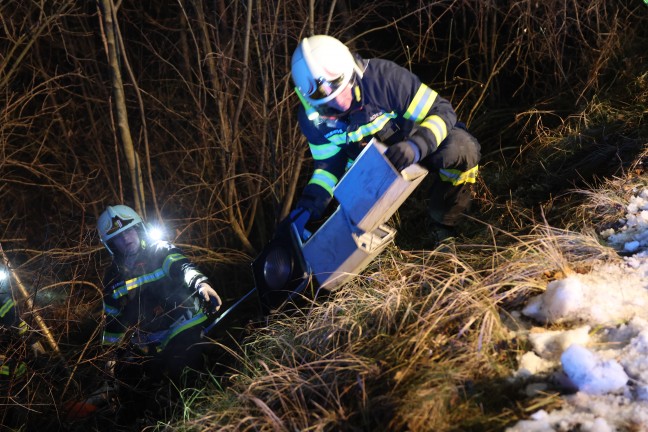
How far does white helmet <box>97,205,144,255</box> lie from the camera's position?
4531mm

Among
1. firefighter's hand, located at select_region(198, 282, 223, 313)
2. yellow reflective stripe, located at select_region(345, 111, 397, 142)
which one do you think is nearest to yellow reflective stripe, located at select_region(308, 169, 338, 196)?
yellow reflective stripe, located at select_region(345, 111, 397, 142)

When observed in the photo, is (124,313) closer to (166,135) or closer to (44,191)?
(166,135)

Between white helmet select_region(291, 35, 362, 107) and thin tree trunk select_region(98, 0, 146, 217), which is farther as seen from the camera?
thin tree trunk select_region(98, 0, 146, 217)

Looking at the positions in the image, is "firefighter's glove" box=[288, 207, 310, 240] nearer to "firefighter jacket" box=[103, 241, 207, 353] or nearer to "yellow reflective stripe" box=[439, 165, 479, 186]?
"yellow reflective stripe" box=[439, 165, 479, 186]

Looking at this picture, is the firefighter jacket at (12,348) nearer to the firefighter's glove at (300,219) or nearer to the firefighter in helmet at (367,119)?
the firefighter's glove at (300,219)

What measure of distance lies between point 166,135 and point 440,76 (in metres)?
3.44

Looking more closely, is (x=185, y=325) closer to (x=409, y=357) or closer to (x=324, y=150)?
(x=324, y=150)

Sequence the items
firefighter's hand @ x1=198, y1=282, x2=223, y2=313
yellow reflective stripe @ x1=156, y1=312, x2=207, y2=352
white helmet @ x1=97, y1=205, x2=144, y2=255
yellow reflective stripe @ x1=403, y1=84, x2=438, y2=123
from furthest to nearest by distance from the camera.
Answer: white helmet @ x1=97, y1=205, x2=144, y2=255 → yellow reflective stripe @ x1=156, y1=312, x2=207, y2=352 → firefighter's hand @ x1=198, y1=282, x2=223, y2=313 → yellow reflective stripe @ x1=403, y1=84, x2=438, y2=123

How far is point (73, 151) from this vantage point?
6215mm

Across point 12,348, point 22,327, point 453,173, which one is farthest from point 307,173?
point 12,348

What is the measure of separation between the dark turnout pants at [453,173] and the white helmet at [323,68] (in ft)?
2.51

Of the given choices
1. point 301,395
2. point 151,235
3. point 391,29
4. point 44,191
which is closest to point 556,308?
point 301,395

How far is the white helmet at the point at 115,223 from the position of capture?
178 inches

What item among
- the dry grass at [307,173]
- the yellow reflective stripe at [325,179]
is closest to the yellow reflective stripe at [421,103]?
the yellow reflective stripe at [325,179]
